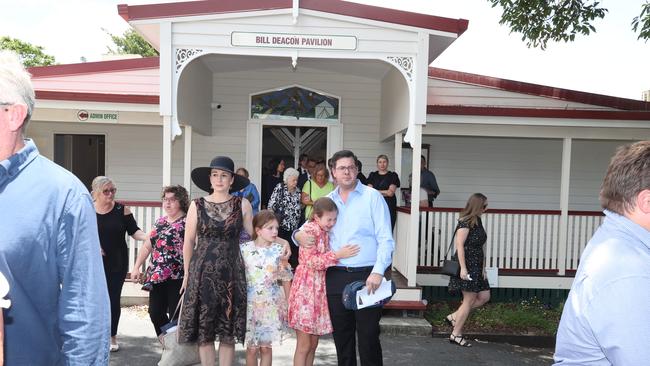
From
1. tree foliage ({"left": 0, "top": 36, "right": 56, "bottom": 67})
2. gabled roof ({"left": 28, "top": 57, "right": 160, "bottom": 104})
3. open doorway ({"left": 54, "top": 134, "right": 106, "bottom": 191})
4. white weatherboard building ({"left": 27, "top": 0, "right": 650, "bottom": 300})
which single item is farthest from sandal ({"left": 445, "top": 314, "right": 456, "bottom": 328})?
Result: tree foliage ({"left": 0, "top": 36, "right": 56, "bottom": 67})

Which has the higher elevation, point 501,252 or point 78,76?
point 78,76

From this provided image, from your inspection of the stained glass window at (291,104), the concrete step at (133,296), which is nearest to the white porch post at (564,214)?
the stained glass window at (291,104)

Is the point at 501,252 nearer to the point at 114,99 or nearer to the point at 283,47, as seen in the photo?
the point at 283,47

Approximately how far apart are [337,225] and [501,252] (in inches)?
219

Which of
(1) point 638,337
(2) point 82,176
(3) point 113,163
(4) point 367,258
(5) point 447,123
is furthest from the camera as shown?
(2) point 82,176

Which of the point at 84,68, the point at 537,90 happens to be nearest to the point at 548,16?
the point at 537,90

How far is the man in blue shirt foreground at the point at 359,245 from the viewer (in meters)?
4.52

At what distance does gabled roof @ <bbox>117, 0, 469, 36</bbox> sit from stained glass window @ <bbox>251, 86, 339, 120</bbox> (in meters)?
3.95

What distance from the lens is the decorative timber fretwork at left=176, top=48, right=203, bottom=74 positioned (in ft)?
25.5

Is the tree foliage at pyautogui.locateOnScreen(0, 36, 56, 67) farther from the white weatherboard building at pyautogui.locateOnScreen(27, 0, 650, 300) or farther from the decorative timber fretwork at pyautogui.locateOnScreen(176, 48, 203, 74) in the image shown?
the decorative timber fretwork at pyautogui.locateOnScreen(176, 48, 203, 74)

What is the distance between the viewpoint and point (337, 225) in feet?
15.4

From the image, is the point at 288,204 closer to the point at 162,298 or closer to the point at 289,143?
the point at 162,298

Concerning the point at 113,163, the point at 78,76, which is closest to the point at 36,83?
the point at 78,76

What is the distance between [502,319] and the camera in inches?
321
